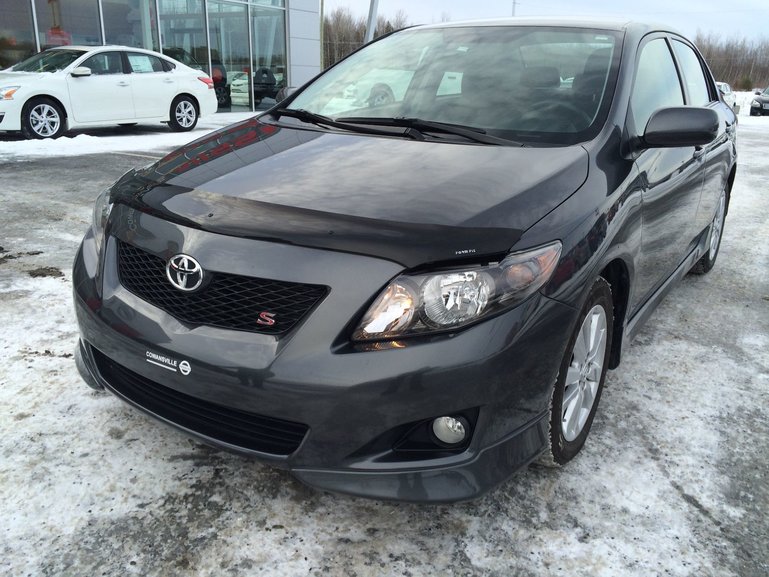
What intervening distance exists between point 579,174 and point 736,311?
236cm

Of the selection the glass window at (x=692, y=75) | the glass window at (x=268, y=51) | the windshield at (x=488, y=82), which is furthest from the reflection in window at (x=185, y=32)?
the glass window at (x=692, y=75)

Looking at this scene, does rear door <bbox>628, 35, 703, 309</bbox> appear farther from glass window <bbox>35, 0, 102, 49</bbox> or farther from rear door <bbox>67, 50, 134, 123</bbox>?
glass window <bbox>35, 0, 102, 49</bbox>

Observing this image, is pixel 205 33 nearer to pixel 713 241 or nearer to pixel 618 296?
pixel 713 241

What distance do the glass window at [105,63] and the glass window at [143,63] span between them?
0.68 ft

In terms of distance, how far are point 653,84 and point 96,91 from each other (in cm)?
980

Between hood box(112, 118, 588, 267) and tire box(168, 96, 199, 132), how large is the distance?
33.4 ft

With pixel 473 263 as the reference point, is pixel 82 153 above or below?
below

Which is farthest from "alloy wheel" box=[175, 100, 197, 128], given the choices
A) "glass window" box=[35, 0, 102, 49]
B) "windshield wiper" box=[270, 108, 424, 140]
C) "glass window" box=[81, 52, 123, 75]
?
"windshield wiper" box=[270, 108, 424, 140]

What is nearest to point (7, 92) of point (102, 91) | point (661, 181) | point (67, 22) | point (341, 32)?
point (102, 91)

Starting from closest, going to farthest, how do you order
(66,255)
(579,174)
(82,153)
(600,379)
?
(579,174) → (600,379) → (66,255) → (82,153)

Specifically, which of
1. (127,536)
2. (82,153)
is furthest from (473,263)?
(82,153)

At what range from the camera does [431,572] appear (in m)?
1.83

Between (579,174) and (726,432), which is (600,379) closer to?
(726,432)

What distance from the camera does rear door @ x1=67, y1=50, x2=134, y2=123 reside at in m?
10.3
